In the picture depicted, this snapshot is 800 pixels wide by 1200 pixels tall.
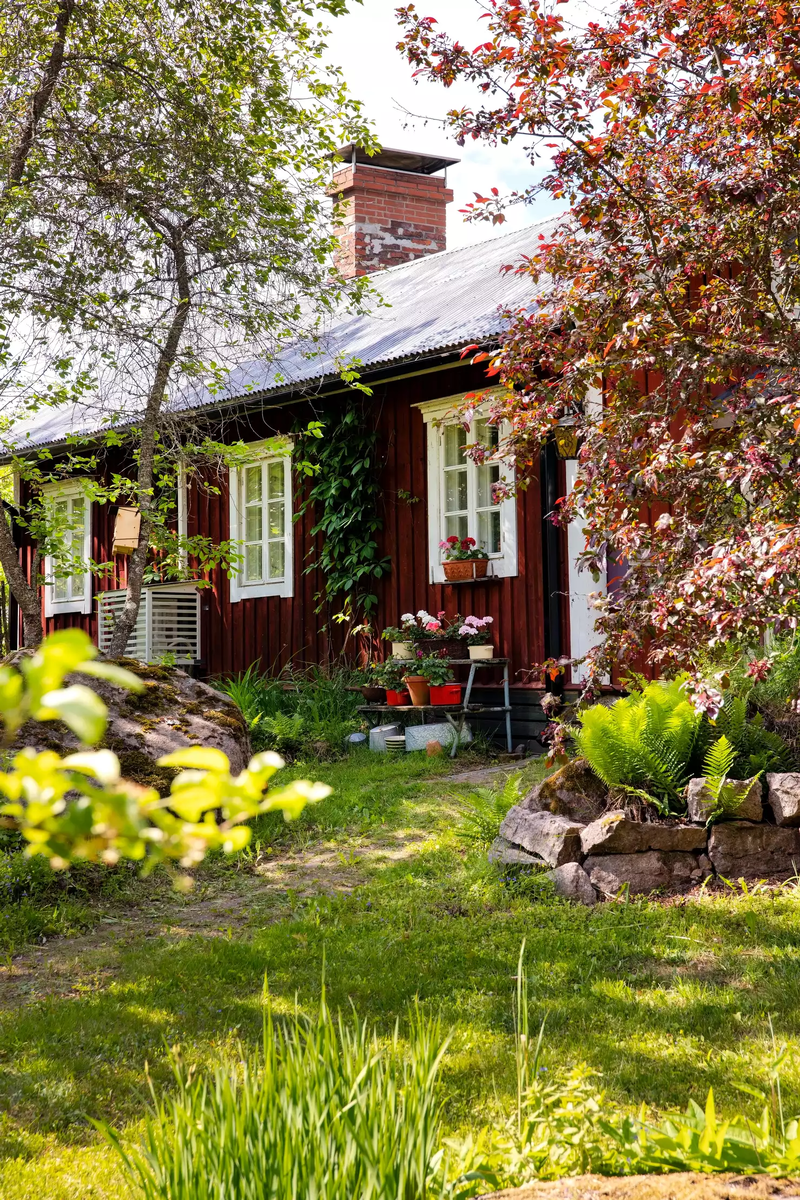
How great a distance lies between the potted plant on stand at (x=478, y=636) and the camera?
9.20 meters

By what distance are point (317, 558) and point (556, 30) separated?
748 centimetres

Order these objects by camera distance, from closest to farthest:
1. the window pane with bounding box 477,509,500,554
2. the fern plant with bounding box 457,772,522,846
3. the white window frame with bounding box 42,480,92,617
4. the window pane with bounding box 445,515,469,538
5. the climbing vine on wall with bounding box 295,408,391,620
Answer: the fern plant with bounding box 457,772,522,846, the window pane with bounding box 477,509,500,554, the window pane with bounding box 445,515,469,538, the climbing vine on wall with bounding box 295,408,391,620, the white window frame with bounding box 42,480,92,617

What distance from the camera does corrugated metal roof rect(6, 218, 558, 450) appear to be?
30.6ft

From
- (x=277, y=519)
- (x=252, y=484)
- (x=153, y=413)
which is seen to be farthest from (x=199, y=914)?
(x=252, y=484)

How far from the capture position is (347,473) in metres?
11.0

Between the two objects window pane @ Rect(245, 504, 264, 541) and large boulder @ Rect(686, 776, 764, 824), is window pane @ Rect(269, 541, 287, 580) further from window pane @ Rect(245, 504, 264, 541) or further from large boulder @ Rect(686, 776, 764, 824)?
large boulder @ Rect(686, 776, 764, 824)

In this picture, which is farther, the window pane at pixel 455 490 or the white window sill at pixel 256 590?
the white window sill at pixel 256 590

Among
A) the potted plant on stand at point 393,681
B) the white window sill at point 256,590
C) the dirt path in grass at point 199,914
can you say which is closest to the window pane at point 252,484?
the white window sill at point 256,590

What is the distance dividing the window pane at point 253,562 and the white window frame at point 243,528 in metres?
0.11

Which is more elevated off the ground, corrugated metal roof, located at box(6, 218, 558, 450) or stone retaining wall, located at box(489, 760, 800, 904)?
corrugated metal roof, located at box(6, 218, 558, 450)

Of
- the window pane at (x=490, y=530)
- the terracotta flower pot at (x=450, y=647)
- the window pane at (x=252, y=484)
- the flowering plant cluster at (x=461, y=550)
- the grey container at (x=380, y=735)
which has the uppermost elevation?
the window pane at (x=252, y=484)

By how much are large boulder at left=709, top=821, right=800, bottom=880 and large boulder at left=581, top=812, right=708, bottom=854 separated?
0.09m

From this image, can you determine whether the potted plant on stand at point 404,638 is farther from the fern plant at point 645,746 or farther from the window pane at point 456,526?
the fern plant at point 645,746

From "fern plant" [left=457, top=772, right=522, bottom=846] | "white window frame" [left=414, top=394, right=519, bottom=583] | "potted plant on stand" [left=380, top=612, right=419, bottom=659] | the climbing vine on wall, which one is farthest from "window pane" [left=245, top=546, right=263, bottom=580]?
"fern plant" [left=457, top=772, right=522, bottom=846]
